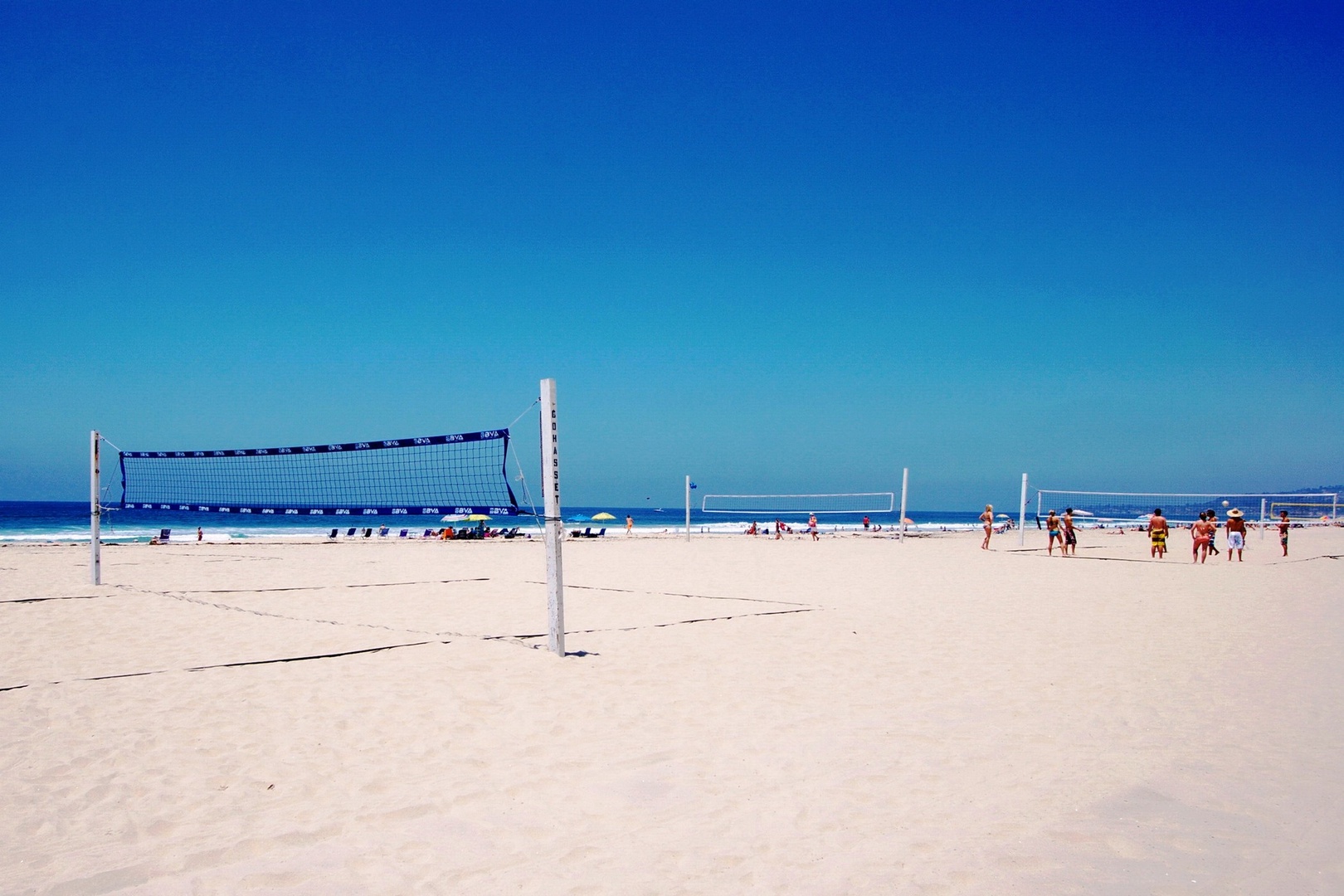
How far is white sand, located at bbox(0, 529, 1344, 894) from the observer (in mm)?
2562

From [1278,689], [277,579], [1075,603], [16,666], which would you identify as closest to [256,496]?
[277,579]

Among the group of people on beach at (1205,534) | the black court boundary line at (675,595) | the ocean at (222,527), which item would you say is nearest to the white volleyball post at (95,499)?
the black court boundary line at (675,595)

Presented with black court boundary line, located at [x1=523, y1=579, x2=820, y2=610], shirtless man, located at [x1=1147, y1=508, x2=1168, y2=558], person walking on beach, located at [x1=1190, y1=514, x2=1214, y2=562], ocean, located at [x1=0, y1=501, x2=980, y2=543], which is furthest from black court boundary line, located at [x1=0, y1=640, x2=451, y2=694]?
ocean, located at [x1=0, y1=501, x2=980, y2=543]

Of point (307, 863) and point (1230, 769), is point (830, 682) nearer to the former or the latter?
point (1230, 769)

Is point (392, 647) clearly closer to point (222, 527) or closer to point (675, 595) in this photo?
point (675, 595)

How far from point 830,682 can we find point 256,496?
33.7 meters

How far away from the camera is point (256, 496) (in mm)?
33000

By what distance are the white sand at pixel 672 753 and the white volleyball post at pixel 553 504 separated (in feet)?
0.88

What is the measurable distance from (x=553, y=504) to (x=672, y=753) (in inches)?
94.0

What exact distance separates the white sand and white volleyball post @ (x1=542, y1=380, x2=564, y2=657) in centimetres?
27

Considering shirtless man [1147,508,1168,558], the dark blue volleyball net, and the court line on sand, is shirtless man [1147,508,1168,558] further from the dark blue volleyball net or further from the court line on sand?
the dark blue volleyball net

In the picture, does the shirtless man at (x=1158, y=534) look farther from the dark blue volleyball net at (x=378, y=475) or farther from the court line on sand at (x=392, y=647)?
the dark blue volleyball net at (x=378, y=475)

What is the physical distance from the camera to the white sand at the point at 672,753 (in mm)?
2562

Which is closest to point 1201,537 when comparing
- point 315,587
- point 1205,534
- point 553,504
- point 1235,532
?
point 1205,534
